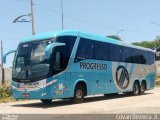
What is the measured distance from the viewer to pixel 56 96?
19984 mm

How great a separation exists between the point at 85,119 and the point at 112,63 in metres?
11.3

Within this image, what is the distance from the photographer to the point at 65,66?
2038 cm

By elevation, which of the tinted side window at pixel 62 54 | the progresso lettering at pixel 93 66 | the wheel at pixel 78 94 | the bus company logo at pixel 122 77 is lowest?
the wheel at pixel 78 94

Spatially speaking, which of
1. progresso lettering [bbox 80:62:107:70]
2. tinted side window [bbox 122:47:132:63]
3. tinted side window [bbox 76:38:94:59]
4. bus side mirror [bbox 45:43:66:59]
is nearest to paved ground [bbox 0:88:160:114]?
progresso lettering [bbox 80:62:107:70]

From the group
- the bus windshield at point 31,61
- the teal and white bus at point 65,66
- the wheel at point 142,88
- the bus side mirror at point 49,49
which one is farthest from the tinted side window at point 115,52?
the bus side mirror at point 49,49

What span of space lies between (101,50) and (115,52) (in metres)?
2.13

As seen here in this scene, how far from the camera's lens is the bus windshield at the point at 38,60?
64.2ft

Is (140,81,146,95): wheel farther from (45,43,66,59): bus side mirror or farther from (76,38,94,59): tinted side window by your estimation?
(45,43,66,59): bus side mirror

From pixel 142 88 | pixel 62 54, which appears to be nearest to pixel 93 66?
pixel 62 54

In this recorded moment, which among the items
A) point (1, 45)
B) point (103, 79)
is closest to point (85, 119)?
point (103, 79)

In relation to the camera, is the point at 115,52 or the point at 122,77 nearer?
the point at 115,52

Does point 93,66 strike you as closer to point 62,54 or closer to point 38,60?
point 62,54

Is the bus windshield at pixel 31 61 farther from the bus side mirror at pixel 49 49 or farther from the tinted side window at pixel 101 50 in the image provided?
the tinted side window at pixel 101 50

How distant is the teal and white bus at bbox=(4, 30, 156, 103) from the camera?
19.6m
